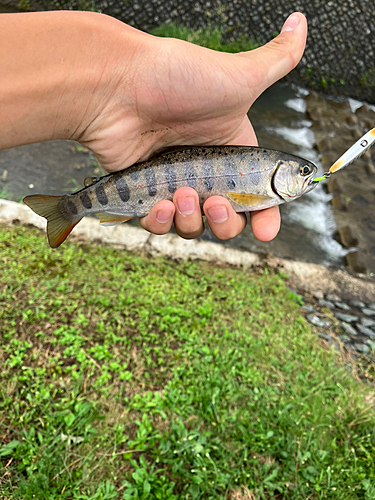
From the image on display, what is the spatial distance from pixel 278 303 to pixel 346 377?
51.9 inches

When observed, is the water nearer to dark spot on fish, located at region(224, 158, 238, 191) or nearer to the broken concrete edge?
the broken concrete edge

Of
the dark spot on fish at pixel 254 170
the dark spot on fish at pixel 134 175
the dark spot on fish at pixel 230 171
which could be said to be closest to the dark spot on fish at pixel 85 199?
the dark spot on fish at pixel 134 175

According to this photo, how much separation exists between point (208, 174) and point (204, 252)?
3.27 metres

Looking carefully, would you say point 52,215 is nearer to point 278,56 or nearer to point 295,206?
point 278,56

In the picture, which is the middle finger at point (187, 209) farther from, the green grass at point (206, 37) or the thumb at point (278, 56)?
the green grass at point (206, 37)

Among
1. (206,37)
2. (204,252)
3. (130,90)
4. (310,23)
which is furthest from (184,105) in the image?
(310,23)

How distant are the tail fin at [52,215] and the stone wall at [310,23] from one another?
13.1 meters

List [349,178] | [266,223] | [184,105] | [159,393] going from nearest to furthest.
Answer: [184,105] < [266,223] < [159,393] < [349,178]

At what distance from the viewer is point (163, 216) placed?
2.80 metres

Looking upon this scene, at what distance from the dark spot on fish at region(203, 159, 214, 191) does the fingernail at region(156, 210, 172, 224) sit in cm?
34

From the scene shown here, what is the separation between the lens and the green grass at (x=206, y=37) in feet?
41.5

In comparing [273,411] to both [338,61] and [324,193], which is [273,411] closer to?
[324,193]

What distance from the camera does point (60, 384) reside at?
3.66 m

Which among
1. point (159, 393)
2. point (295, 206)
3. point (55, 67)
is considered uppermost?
point (55, 67)
